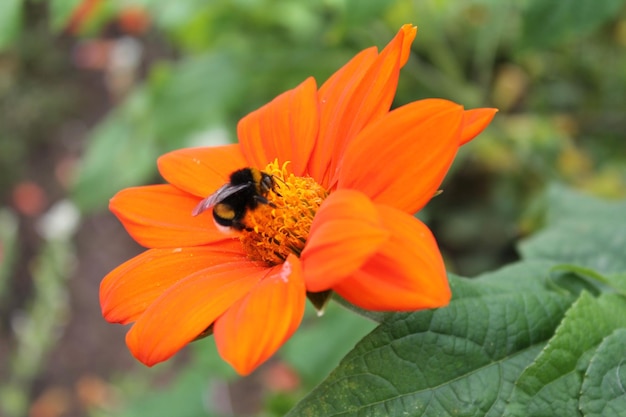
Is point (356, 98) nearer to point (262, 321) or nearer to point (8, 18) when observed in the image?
point (262, 321)

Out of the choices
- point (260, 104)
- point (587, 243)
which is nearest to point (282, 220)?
point (587, 243)

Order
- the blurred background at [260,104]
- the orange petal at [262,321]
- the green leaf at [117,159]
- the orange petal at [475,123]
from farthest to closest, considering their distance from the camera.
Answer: the green leaf at [117,159] → the blurred background at [260,104] → the orange petal at [475,123] → the orange petal at [262,321]

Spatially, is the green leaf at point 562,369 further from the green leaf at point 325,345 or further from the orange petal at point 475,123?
the green leaf at point 325,345

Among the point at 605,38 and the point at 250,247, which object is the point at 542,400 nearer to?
the point at 250,247

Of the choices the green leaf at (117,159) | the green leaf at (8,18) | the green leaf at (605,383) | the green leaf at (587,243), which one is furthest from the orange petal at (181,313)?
the green leaf at (117,159)

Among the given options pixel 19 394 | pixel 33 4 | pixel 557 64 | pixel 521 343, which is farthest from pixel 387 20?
pixel 33 4

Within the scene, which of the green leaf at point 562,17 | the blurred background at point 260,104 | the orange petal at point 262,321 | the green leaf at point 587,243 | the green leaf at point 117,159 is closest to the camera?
the orange petal at point 262,321
